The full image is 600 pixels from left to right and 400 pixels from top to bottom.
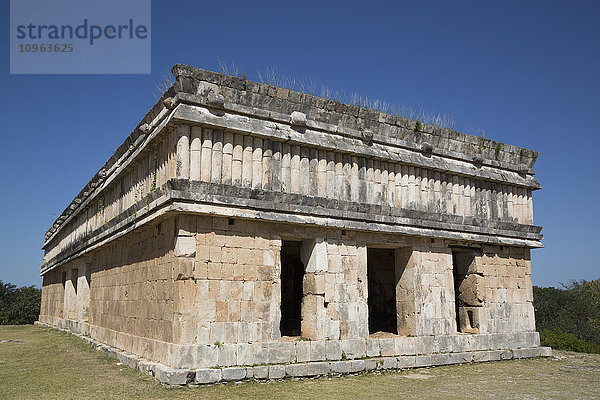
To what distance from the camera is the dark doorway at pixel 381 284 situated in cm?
1612

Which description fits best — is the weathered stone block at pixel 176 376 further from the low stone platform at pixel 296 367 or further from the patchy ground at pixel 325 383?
the patchy ground at pixel 325 383

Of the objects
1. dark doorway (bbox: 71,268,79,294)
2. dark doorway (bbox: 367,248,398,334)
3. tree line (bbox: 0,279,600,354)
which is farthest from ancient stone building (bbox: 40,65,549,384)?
tree line (bbox: 0,279,600,354)

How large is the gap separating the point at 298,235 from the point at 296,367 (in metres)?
2.58

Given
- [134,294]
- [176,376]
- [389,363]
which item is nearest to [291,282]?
[134,294]

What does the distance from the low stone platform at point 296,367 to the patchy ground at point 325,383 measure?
0.51 ft

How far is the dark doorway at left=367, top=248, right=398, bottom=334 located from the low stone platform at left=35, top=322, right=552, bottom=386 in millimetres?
4150

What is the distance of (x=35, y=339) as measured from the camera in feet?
53.8

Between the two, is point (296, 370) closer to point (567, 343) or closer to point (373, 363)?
point (373, 363)

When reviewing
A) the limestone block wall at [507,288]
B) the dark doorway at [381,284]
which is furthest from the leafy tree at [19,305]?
the limestone block wall at [507,288]

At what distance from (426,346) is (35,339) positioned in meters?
12.8

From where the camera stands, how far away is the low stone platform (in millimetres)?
8375

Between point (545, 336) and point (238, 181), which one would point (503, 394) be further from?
point (545, 336)

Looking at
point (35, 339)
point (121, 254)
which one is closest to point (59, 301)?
point (35, 339)

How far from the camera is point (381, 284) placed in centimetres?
1638
